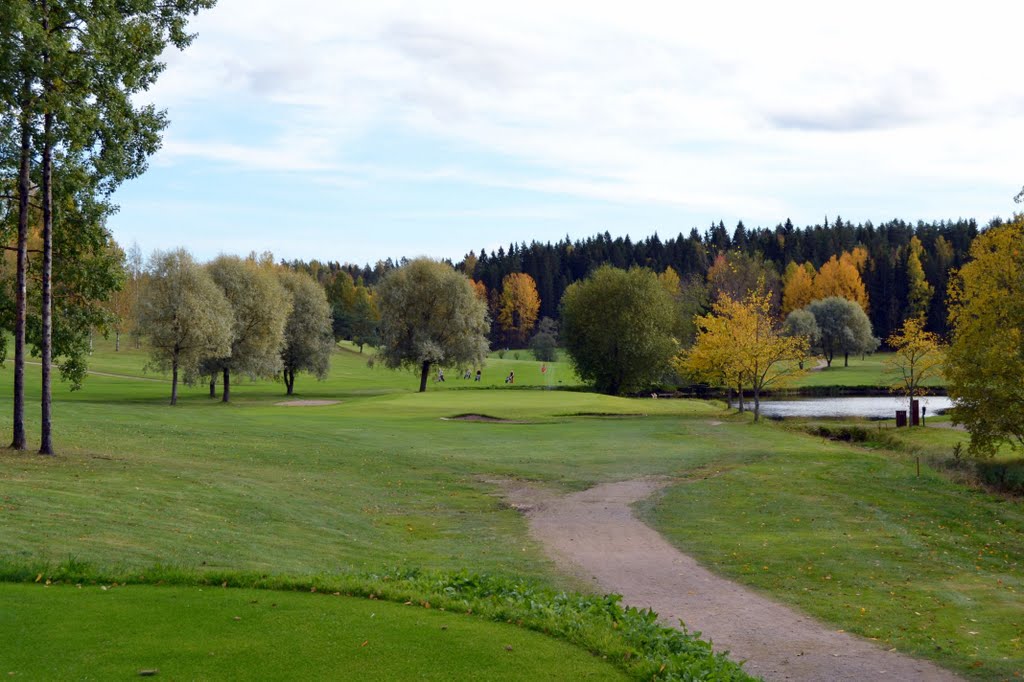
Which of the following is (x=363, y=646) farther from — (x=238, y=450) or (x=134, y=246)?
(x=134, y=246)

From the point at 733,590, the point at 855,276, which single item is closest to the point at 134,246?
the point at 855,276

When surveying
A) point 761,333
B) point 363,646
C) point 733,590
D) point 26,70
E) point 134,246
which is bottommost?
point 733,590

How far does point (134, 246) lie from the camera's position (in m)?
139

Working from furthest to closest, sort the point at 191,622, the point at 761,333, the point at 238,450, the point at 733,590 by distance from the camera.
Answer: the point at 761,333 < the point at 238,450 < the point at 733,590 < the point at 191,622

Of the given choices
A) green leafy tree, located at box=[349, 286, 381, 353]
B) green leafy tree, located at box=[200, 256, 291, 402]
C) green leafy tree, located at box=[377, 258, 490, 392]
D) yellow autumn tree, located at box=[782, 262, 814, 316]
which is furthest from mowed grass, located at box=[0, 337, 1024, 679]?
yellow autumn tree, located at box=[782, 262, 814, 316]

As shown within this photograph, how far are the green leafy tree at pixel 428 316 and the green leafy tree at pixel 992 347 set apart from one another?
4732 cm

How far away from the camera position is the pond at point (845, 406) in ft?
213

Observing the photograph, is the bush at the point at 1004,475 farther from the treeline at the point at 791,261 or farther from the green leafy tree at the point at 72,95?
the treeline at the point at 791,261

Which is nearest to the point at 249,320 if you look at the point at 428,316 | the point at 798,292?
the point at 428,316

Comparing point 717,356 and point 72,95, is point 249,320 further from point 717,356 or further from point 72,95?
point 72,95

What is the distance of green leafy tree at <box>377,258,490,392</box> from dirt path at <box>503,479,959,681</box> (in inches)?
2091

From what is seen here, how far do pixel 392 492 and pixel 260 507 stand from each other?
564 cm

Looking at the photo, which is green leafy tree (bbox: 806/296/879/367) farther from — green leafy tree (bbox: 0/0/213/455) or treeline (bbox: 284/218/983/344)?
green leafy tree (bbox: 0/0/213/455)

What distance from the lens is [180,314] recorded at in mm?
57438
